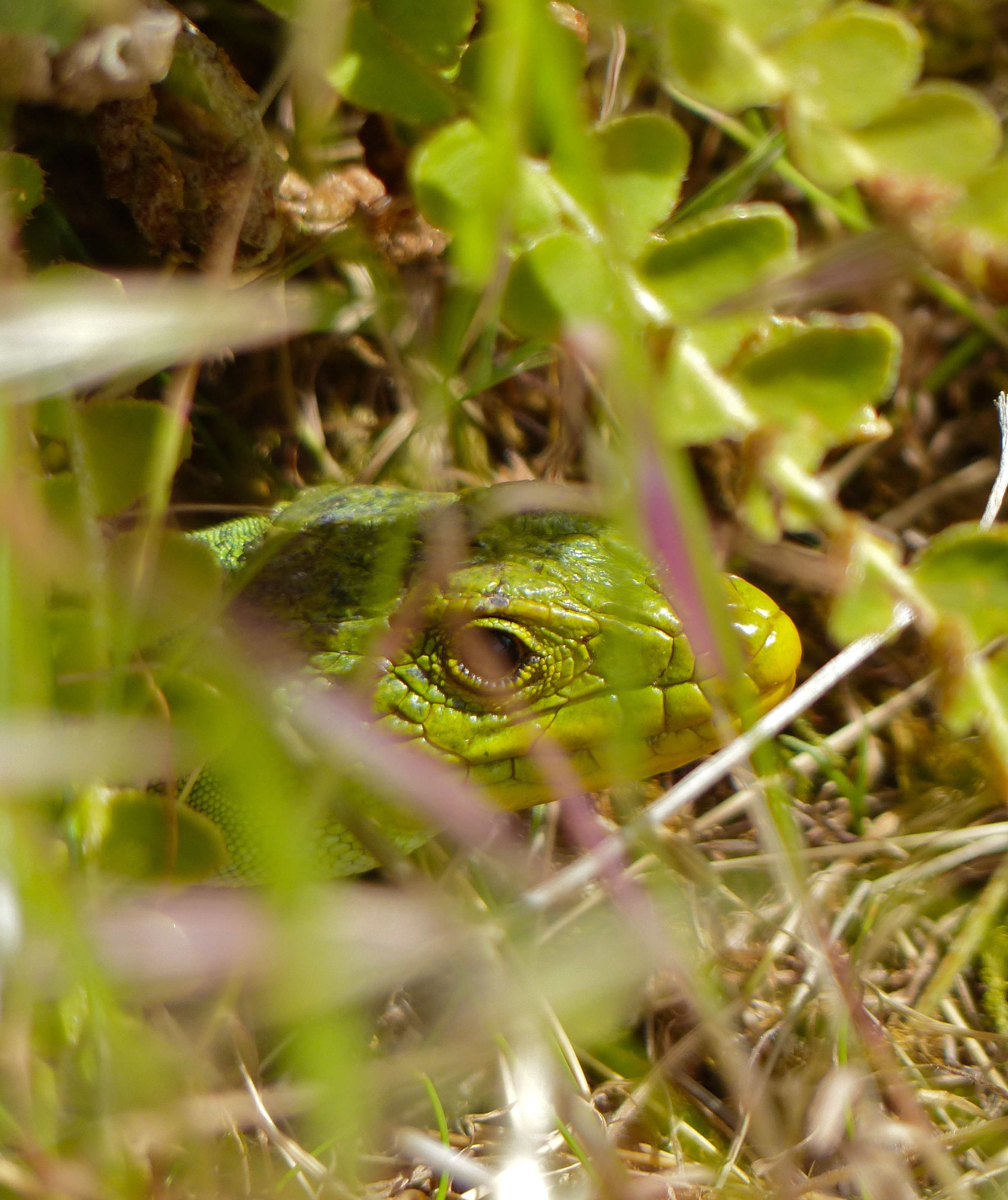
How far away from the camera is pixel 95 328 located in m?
1.23

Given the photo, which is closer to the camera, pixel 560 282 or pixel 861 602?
pixel 861 602

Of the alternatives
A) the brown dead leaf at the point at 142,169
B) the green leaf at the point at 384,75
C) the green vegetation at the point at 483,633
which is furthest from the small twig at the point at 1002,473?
the brown dead leaf at the point at 142,169

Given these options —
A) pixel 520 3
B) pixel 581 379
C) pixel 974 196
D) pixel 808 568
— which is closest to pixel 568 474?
pixel 581 379

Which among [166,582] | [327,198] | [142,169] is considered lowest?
[166,582]

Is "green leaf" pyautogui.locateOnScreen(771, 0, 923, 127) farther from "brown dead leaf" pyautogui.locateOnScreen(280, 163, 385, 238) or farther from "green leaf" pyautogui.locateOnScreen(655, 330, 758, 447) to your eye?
"brown dead leaf" pyautogui.locateOnScreen(280, 163, 385, 238)

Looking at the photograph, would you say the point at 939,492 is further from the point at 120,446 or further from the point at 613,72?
the point at 120,446

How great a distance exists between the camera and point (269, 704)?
1.63 m

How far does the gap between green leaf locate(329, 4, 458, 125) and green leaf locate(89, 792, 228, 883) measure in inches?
46.9

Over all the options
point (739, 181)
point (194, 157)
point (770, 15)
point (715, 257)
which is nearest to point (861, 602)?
point (715, 257)

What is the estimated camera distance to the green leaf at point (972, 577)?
55.7 inches

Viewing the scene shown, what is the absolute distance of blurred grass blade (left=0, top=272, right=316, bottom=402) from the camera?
4.02 ft

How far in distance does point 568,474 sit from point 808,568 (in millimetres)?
1109

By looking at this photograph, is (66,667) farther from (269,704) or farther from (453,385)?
(453,385)

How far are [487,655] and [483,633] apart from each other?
0.04 meters
